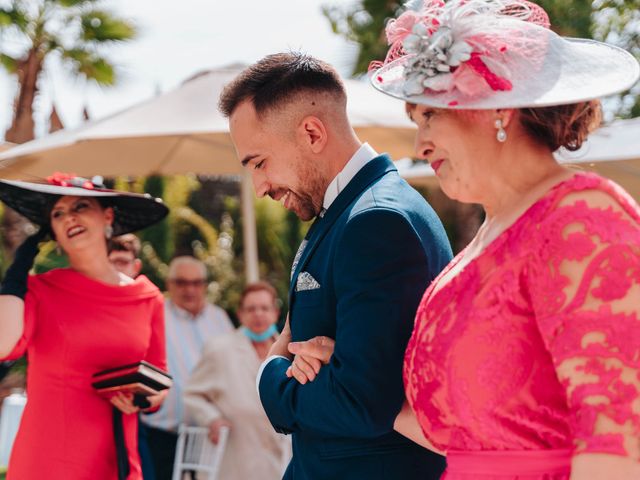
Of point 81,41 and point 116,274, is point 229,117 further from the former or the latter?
point 81,41

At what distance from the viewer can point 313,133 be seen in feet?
8.31

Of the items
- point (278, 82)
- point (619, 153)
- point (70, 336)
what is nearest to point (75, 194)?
point (70, 336)

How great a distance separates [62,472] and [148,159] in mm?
3567

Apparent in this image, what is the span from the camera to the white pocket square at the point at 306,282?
2.36m

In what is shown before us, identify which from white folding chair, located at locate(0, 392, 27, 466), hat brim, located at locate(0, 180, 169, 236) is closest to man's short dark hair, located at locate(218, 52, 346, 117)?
hat brim, located at locate(0, 180, 169, 236)

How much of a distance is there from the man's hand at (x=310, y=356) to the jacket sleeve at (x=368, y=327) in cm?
3

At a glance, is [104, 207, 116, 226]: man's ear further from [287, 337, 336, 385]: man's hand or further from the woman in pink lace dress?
the woman in pink lace dress

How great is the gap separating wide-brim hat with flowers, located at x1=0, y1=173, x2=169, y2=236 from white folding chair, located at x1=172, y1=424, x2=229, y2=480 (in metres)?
2.05

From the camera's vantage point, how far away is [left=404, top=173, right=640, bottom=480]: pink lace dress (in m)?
1.67

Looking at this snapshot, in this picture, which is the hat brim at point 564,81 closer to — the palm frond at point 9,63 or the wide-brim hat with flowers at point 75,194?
the wide-brim hat with flowers at point 75,194

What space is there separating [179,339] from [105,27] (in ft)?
25.3

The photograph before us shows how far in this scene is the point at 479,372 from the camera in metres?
1.84

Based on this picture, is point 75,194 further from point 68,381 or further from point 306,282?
point 306,282

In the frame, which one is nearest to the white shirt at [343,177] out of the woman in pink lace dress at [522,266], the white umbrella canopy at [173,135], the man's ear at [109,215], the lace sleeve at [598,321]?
the woman in pink lace dress at [522,266]
